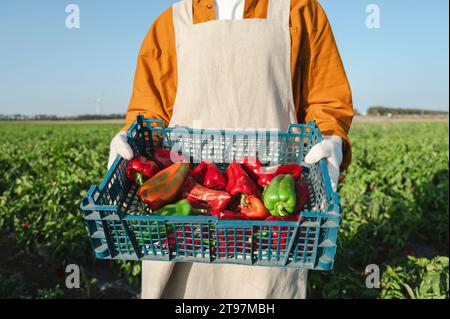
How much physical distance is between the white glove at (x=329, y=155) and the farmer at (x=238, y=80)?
0.75 ft

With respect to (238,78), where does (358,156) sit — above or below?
below

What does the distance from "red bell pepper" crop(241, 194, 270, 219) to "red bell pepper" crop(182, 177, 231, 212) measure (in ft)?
0.28

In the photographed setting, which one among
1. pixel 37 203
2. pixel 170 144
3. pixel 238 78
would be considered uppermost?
pixel 238 78

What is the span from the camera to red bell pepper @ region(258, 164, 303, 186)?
1.86m

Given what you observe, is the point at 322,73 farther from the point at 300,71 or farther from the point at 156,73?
the point at 156,73

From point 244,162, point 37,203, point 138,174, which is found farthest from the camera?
point 37,203

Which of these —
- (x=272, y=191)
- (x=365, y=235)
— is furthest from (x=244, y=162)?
(x=365, y=235)

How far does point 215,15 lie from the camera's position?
209cm

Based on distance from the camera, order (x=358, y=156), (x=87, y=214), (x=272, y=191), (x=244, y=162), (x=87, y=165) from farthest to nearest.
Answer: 1. (x=358, y=156)
2. (x=87, y=165)
3. (x=244, y=162)
4. (x=272, y=191)
5. (x=87, y=214)

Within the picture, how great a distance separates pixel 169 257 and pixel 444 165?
20.5ft

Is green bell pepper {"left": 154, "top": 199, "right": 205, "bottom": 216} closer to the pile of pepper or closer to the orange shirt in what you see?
the pile of pepper

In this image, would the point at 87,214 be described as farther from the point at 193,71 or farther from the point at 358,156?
the point at 358,156

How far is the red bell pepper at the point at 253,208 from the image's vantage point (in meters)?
1.67

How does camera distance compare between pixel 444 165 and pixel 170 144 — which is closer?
pixel 170 144
